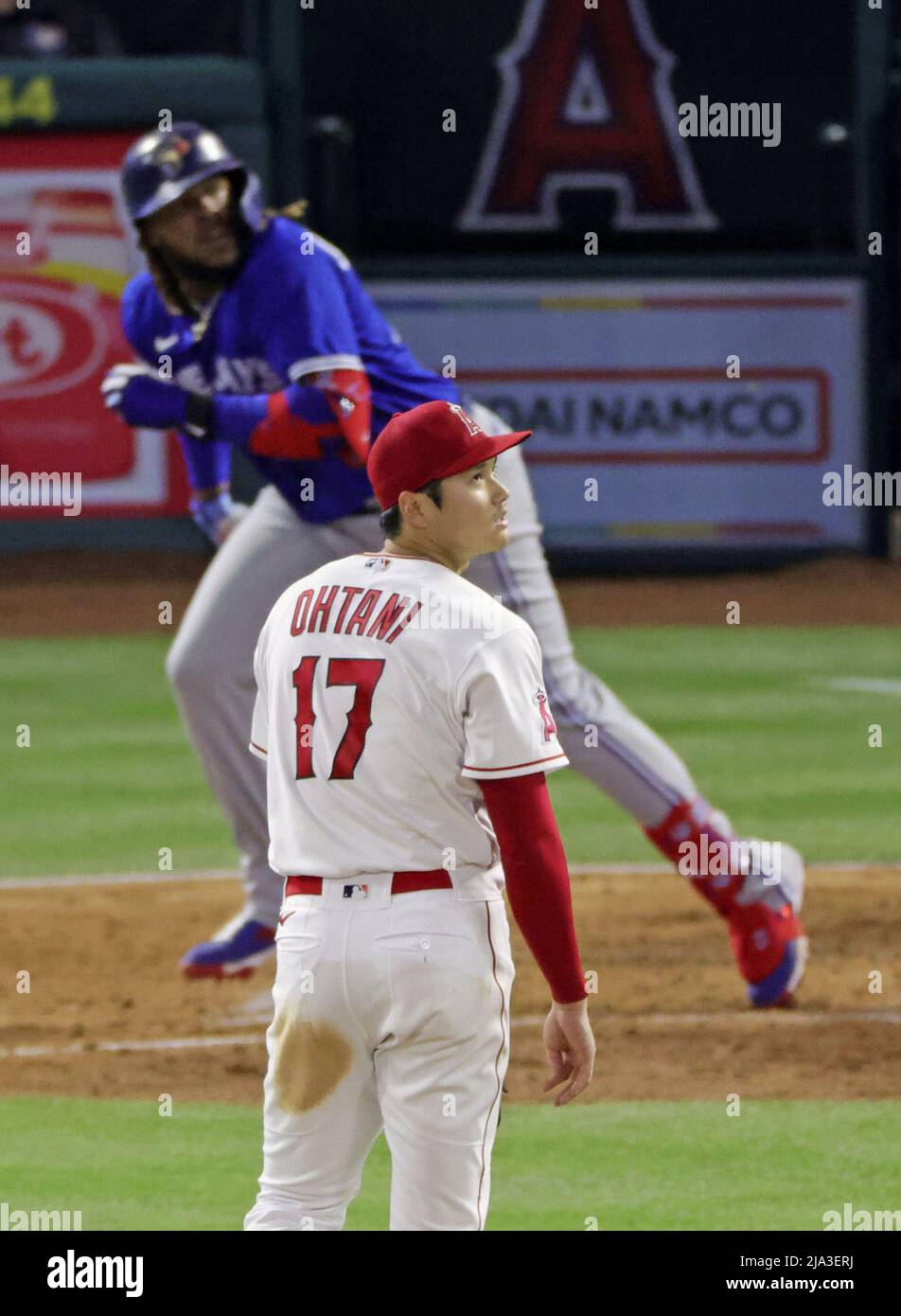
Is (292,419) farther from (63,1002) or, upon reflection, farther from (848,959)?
(848,959)

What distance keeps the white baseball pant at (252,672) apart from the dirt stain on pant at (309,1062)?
8.70 ft

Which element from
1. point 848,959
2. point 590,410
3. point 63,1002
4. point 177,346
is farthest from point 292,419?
point 590,410

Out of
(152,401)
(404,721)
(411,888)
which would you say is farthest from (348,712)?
(152,401)

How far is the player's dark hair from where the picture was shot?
3760 millimetres

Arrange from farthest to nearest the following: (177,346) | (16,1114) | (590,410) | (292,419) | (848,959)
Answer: (590,410) < (848,959) < (177,346) < (292,419) < (16,1114)

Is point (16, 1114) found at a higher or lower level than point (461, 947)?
lower

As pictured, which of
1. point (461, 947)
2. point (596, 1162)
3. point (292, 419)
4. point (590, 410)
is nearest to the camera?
point (461, 947)

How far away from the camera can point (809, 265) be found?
1777 cm

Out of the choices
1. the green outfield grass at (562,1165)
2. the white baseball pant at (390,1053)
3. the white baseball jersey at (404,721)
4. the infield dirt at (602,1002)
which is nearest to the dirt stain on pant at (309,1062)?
the white baseball pant at (390,1053)

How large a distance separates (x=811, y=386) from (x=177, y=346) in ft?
38.2

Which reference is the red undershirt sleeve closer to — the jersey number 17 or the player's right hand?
the player's right hand

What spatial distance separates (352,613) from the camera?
3.67 m

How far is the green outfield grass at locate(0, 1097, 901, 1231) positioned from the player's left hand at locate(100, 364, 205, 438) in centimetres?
186

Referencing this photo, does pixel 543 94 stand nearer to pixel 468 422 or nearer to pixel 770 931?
pixel 770 931
